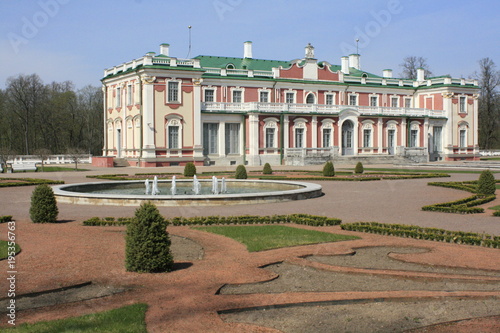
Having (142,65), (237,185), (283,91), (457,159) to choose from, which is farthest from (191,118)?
(457,159)

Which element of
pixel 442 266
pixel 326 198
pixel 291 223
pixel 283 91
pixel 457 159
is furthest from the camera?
pixel 457 159

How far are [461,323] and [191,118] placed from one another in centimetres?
3867

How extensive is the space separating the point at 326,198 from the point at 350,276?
11529 mm

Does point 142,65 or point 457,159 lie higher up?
point 142,65

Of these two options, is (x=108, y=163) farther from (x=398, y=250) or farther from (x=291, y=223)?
(x=398, y=250)

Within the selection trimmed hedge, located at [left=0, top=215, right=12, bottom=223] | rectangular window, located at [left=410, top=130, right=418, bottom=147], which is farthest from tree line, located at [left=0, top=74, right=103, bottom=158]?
trimmed hedge, located at [left=0, top=215, right=12, bottom=223]

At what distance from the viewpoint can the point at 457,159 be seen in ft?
185

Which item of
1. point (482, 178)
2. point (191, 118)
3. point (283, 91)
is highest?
point (283, 91)

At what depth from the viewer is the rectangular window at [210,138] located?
4559 centimetres

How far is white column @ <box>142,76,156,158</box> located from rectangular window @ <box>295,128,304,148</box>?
13.5 meters

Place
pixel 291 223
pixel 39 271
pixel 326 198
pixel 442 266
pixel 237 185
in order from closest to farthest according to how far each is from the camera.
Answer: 1. pixel 39 271
2. pixel 442 266
3. pixel 291 223
4. pixel 326 198
5. pixel 237 185

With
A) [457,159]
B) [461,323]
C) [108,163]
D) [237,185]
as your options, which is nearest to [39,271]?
[461,323]

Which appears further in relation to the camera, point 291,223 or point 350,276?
point 291,223

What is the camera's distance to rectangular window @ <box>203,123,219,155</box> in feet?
150
